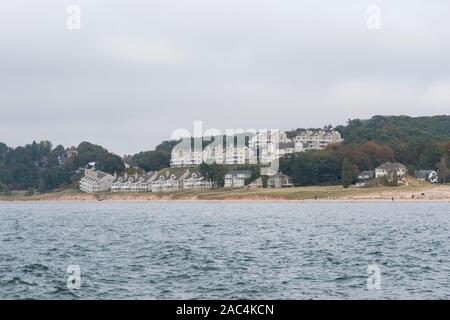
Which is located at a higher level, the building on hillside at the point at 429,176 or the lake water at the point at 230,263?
the building on hillside at the point at 429,176

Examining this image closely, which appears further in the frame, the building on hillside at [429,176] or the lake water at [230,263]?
the building on hillside at [429,176]

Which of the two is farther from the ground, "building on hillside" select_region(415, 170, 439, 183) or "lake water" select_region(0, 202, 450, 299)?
"building on hillside" select_region(415, 170, 439, 183)

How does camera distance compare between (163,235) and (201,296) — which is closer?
(201,296)

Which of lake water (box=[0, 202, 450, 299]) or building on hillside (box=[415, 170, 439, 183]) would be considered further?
building on hillside (box=[415, 170, 439, 183])

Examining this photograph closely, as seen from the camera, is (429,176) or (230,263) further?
(429,176)

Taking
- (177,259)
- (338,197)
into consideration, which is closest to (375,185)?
(338,197)

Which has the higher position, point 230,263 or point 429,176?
point 429,176

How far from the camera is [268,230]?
246ft

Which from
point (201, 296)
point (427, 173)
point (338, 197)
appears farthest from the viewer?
point (427, 173)

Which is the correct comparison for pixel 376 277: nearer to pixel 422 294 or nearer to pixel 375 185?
pixel 422 294
